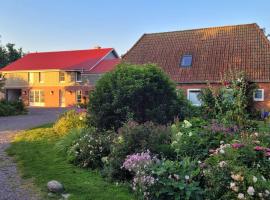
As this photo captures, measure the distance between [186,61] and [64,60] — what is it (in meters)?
23.7

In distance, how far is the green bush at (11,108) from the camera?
26781mm

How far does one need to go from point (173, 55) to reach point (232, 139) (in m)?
22.2

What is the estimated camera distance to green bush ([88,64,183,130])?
10586 mm

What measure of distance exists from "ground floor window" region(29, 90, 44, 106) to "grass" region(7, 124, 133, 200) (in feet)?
117

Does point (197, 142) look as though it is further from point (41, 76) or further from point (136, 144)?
point (41, 76)

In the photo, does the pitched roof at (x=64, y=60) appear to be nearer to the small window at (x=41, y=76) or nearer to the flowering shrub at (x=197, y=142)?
the small window at (x=41, y=76)

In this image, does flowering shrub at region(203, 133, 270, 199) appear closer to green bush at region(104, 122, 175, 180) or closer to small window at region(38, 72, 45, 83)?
green bush at region(104, 122, 175, 180)

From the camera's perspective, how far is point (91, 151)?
839cm

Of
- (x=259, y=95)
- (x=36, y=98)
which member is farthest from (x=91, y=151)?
(x=36, y=98)

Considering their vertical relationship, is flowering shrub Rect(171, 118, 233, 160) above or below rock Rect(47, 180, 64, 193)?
above

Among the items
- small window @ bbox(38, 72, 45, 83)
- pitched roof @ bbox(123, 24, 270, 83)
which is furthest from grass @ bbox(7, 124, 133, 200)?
small window @ bbox(38, 72, 45, 83)

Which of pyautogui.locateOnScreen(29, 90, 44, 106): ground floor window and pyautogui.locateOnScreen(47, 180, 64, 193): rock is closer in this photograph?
pyautogui.locateOnScreen(47, 180, 64, 193): rock

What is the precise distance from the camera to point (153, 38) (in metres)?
30.9

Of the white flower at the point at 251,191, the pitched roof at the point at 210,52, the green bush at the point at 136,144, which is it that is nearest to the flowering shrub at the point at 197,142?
the green bush at the point at 136,144
